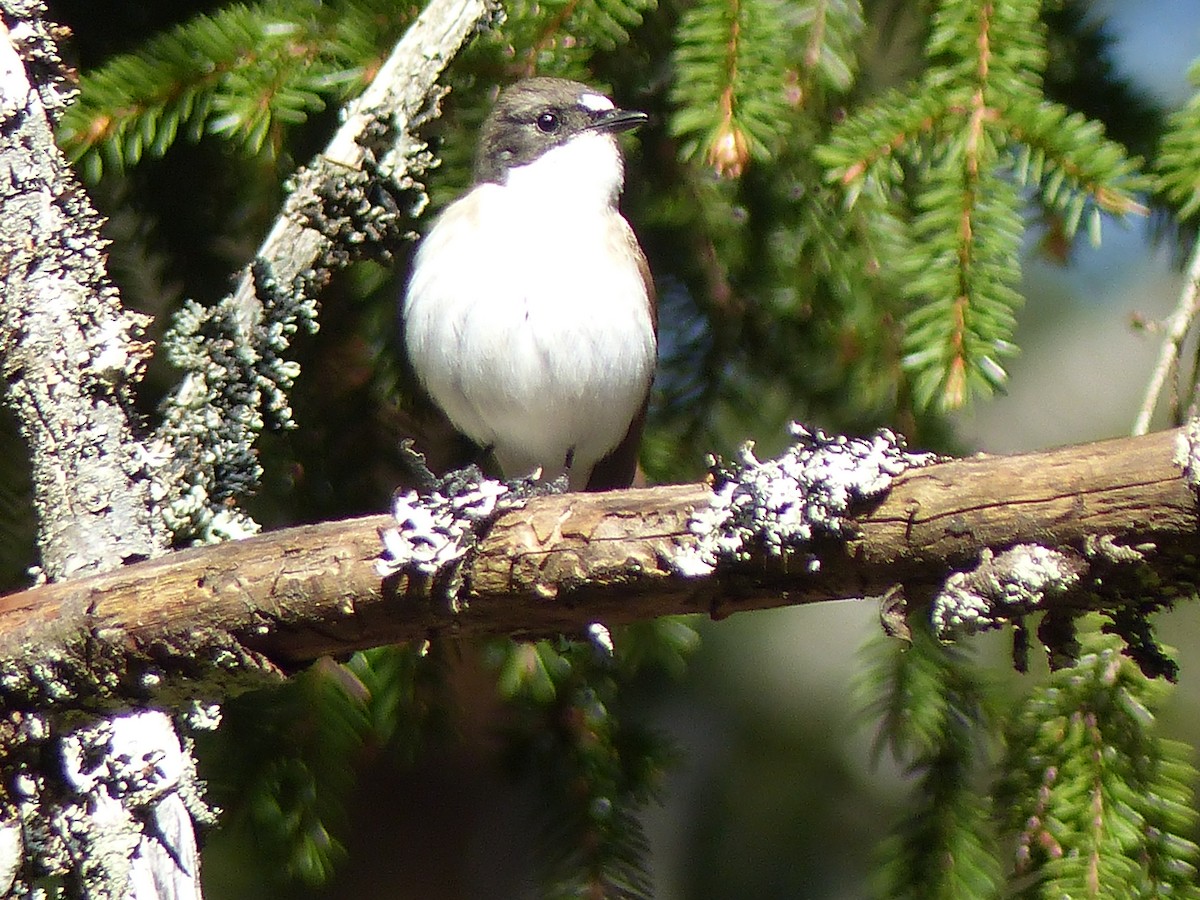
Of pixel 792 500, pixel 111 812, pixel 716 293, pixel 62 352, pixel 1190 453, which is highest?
pixel 1190 453

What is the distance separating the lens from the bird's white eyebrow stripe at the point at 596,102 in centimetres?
322

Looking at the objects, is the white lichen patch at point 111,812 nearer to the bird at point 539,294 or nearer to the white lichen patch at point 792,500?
the white lichen patch at point 792,500

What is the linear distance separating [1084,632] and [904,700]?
1.42 feet

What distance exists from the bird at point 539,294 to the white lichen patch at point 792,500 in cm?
153

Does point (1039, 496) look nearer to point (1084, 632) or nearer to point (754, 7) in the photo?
point (1084, 632)

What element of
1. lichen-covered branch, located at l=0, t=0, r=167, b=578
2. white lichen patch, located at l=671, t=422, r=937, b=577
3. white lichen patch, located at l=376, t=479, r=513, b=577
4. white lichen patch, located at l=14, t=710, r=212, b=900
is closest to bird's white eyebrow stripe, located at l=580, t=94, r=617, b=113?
lichen-covered branch, located at l=0, t=0, r=167, b=578

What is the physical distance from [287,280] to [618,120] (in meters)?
1.03

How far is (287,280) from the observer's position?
2.50m

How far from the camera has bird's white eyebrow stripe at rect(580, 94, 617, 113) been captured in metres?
3.22

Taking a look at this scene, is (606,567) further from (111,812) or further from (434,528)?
(111,812)

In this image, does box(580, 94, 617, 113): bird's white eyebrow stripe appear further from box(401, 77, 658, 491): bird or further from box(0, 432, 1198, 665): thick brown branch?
box(0, 432, 1198, 665): thick brown branch

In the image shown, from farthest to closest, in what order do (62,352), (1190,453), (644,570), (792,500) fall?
(62,352)
(644,570)
(792,500)
(1190,453)

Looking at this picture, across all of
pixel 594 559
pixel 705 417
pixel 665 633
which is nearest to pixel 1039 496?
pixel 594 559

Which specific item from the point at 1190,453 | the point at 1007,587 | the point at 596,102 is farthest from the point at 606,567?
the point at 596,102
